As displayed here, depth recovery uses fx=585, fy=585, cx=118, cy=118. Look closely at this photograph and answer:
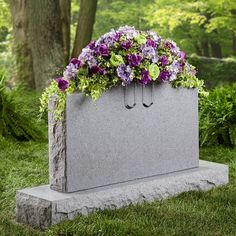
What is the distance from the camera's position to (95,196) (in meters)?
5.29

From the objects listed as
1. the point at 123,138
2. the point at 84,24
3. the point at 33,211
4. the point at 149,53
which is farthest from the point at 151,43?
the point at 84,24

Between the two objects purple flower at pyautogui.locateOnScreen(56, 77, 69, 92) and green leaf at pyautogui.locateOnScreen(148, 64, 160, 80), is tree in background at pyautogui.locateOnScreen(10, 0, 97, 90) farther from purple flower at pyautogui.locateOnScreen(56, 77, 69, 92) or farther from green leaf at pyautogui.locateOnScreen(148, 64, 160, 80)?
purple flower at pyautogui.locateOnScreen(56, 77, 69, 92)

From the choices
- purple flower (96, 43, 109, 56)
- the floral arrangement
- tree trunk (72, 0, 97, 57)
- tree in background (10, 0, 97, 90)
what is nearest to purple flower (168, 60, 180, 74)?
the floral arrangement

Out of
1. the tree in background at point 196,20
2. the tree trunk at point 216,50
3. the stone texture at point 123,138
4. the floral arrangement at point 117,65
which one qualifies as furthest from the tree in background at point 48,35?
the tree trunk at point 216,50

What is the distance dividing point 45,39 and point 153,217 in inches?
335

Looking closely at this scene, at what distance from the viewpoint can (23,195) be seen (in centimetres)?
526

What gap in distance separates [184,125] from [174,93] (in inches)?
15.2

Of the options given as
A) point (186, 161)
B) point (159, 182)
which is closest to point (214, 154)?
point (186, 161)

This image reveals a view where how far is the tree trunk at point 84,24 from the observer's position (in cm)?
1475

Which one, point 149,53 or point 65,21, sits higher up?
point 65,21

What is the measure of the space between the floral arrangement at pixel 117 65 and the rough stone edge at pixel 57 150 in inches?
4.5

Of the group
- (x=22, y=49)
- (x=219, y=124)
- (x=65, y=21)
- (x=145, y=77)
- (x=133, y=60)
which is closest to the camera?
(x=133, y=60)

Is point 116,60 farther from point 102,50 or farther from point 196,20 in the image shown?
point 196,20

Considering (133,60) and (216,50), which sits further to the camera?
(216,50)
